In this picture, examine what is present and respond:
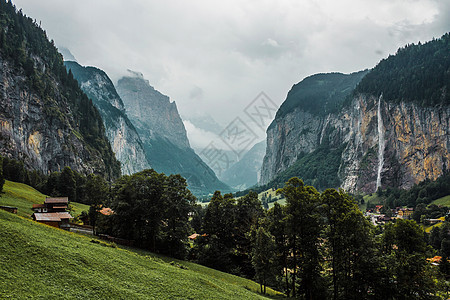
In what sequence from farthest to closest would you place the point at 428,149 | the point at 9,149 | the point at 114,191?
the point at 428,149 < the point at 9,149 < the point at 114,191

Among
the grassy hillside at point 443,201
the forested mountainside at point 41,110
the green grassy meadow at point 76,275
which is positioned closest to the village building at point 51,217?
the green grassy meadow at point 76,275

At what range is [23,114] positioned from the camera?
401 ft

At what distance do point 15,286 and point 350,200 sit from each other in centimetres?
3209

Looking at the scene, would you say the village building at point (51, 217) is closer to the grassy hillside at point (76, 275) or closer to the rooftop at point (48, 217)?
the rooftop at point (48, 217)

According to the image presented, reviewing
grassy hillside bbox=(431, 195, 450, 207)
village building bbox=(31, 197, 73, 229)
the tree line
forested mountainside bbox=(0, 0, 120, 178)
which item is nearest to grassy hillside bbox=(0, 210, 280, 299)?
the tree line

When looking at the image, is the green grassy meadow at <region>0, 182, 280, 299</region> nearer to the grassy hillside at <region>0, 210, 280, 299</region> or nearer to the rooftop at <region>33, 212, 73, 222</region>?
the grassy hillside at <region>0, 210, 280, 299</region>

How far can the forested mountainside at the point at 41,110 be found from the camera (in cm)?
11650

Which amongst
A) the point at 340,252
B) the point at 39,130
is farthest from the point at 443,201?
the point at 39,130

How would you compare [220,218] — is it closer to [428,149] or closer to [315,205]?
[315,205]

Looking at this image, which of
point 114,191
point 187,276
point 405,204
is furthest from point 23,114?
point 405,204

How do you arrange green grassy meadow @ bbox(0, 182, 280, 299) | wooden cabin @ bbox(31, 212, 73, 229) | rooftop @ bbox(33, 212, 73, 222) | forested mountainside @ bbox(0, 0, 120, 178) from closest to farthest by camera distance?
green grassy meadow @ bbox(0, 182, 280, 299)
rooftop @ bbox(33, 212, 73, 222)
wooden cabin @ bbox(31, 212, 73, 229)
forested mountainside @ bbox(0, 0, 120, 178)

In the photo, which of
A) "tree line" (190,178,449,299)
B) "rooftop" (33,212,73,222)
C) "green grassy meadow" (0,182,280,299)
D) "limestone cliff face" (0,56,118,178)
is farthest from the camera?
"limestone cliff face" (0,56,118,178)

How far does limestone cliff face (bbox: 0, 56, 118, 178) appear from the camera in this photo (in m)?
112

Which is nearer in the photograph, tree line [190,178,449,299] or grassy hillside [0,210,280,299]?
grassy hillside [0,210,280,299]
